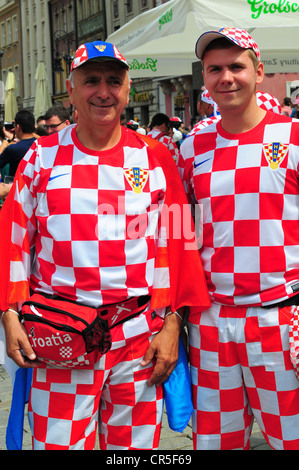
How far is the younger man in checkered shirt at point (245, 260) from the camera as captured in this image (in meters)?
2.45

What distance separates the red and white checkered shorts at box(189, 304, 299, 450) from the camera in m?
2.45

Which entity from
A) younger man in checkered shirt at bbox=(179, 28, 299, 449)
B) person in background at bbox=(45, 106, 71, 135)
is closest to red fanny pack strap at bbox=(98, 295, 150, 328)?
younger man in checkered shirt at bbox=(179, 28, 299, 449)

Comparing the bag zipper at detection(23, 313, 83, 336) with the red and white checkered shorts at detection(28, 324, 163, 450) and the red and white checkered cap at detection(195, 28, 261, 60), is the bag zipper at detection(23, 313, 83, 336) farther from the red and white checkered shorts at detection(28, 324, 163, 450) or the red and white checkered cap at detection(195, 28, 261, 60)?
the red and white checkered cap at detection(195, 28, 261, 60)

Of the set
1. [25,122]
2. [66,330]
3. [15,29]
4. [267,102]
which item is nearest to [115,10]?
[15,29]

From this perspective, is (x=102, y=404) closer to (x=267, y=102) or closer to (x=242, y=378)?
(x=242, y=378)

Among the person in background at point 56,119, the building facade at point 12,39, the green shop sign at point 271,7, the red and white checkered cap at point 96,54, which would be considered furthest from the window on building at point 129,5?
the red and white checkered cap at point 96,54

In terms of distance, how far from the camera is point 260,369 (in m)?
2.48

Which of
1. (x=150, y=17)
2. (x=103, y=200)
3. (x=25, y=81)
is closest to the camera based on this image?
(x=103, y=200)

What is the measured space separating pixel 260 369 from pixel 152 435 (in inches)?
19.8

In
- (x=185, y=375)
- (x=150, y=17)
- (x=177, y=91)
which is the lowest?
(x=185, y=375)

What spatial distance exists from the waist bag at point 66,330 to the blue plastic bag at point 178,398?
343 mm
